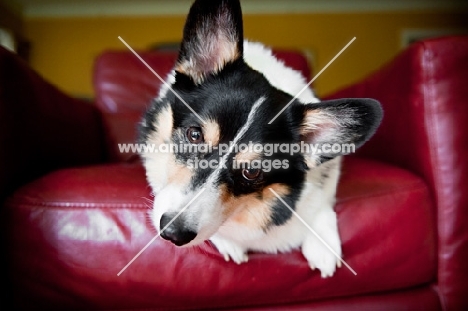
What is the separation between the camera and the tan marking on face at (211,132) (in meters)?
0.90

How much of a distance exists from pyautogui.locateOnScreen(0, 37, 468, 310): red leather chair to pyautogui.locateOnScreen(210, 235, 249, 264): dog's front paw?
0.06 ft

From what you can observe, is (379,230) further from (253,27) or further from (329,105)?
(253,27)

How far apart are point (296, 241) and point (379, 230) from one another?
0.72 feet

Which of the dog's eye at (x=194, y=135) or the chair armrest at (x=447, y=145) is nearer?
the dog's eye at (x=194, y=135)

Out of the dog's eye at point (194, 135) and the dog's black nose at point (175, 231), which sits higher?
the dog's eye at point (194, 135)

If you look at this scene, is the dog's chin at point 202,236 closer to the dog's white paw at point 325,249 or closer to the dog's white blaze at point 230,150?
the dog's white blaze at point 230,150

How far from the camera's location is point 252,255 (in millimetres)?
981

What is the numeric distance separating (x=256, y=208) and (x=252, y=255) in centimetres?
12

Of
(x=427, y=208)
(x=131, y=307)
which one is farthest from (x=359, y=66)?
(x=131, y=307)

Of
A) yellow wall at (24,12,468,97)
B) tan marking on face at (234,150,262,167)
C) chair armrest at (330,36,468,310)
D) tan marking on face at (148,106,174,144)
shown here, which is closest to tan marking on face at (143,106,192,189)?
tan marking on face at (148,106,174,144)

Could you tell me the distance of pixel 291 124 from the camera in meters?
0.98

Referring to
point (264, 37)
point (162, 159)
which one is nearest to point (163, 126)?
point (162, 159)

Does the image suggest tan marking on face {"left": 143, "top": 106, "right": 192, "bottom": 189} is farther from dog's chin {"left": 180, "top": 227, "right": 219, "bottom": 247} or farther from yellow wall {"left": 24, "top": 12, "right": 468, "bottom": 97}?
yellow wall {"left": 24, "top": 12, "right": 468, "bottom": 97}

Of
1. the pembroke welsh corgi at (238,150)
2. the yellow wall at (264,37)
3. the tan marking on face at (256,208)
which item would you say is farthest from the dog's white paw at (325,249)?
the yellow wall at (264,37)
